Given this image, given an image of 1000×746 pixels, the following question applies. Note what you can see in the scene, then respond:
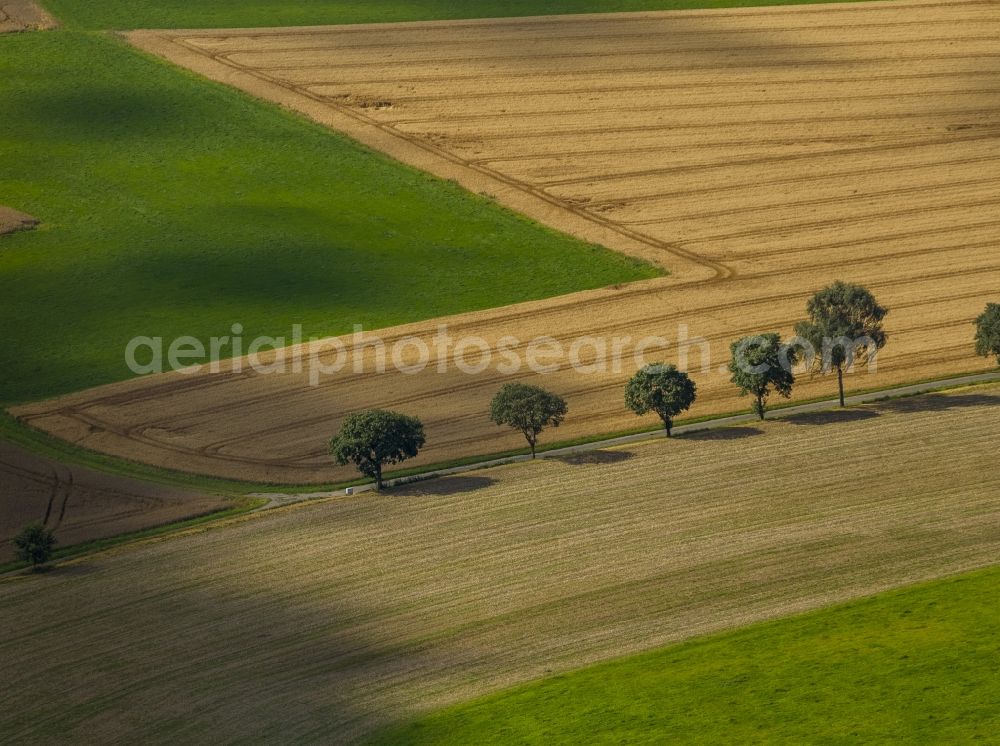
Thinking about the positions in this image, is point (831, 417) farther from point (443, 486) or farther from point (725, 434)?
point (443, 486)

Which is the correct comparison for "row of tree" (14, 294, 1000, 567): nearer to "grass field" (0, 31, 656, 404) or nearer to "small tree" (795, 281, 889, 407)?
"small tree" (795, 281, 889, 407)

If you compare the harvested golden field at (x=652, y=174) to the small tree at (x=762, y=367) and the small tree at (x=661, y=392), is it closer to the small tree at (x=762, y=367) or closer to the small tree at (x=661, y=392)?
the small tree at (x=762, y=367)

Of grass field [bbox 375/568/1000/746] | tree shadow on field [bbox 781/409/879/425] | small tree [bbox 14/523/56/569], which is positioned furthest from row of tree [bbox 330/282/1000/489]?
grass field [bbox 375/568/1000/746]

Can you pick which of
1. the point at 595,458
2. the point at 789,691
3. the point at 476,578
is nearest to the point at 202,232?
the point at 595,458

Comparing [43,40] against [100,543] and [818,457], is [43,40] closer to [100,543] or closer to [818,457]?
[100,543]

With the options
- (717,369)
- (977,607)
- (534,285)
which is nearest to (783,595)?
(977,607)

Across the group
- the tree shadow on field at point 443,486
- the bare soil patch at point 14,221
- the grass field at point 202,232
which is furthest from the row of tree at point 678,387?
the bare soil patch at point 14,221
